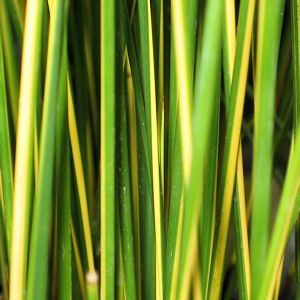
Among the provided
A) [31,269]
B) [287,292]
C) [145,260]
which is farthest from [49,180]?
[287,292]

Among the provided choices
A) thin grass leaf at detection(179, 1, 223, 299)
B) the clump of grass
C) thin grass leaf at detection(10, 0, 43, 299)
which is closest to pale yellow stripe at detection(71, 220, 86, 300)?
the clump of grass

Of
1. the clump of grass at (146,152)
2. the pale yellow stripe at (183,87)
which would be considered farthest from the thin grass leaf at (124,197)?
the pale yellow stripe at (183,87)

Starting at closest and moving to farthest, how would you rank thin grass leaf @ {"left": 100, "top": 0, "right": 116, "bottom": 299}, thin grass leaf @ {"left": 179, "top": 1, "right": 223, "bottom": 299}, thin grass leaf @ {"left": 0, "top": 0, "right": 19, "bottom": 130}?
thin grass leaf @ {"left": 179, "top": 1, "right": 223, "bottom": 299} < thin grass leaf @ {"left": 100, "top": 0, "right": 116, "bottom": 299} < thin grass leaf @ {"left": 0, "top": 0, "right": 19, "bottom": 130}

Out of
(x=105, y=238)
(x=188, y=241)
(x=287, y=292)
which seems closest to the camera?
(x=188, y=241)

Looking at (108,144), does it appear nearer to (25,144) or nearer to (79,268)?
(25,144)

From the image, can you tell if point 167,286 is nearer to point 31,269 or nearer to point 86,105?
point 31,269

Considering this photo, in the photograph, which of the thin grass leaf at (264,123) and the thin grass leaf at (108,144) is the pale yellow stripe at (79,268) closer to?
the thin grass leaf at (108,144)

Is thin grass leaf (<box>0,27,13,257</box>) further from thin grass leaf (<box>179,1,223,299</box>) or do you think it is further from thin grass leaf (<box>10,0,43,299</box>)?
thin grass leaf (<box>179,1,223,299</box>)

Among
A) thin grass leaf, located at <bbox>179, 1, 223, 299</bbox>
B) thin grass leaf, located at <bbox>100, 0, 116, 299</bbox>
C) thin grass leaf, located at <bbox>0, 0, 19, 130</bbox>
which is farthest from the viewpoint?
thin grass leaf, located at <bbox>0, 0, 19, 130</bbox>
